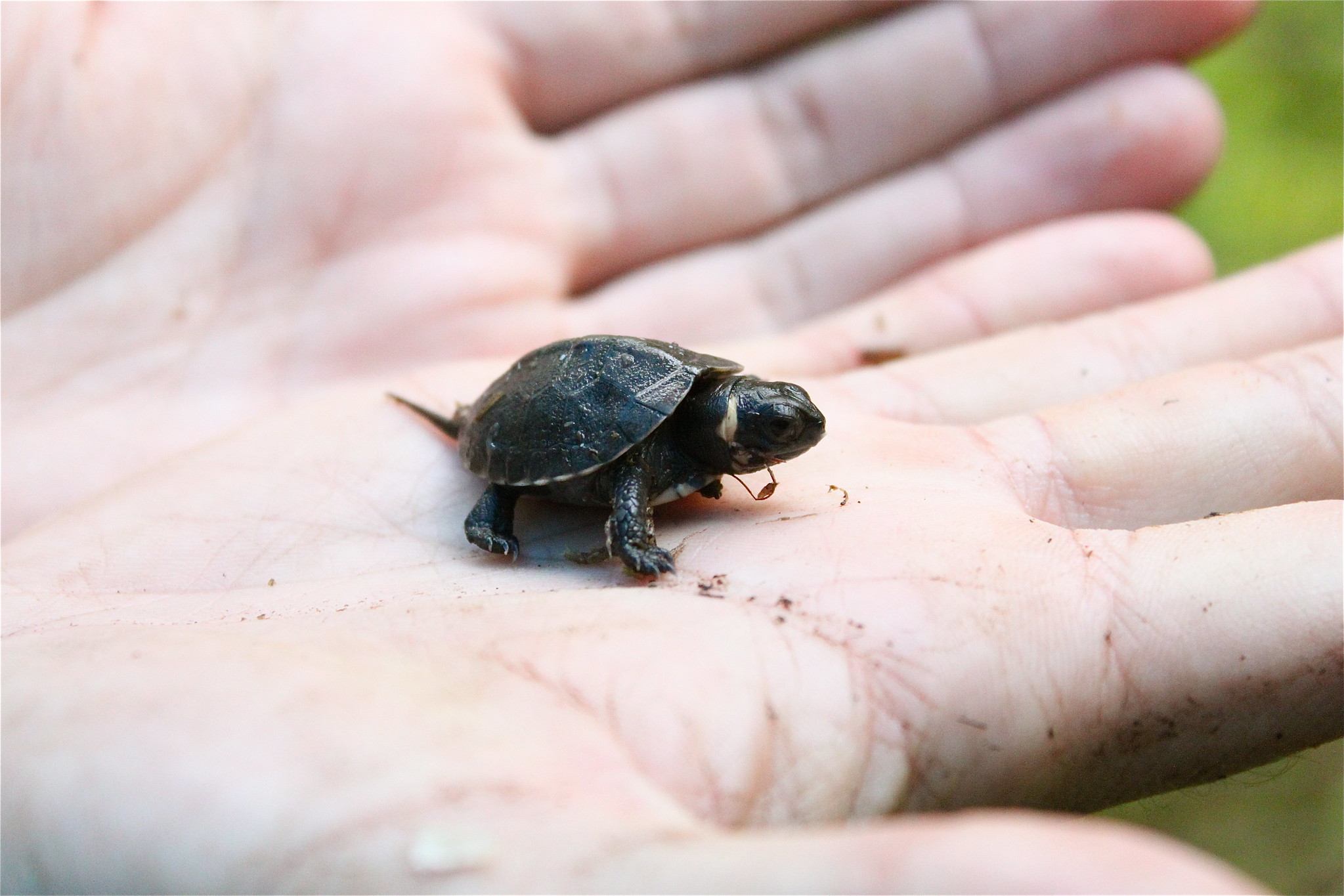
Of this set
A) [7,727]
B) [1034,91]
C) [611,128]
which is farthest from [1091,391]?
[7,727]

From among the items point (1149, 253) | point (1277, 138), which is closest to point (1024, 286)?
point (1149, 253)

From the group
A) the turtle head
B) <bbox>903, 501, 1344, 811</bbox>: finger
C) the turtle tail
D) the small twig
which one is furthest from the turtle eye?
the turtle tail

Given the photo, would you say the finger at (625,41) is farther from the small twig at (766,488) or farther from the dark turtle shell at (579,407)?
the small twig at (766,488)

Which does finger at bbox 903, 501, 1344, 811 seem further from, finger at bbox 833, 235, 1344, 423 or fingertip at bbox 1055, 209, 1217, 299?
fingertip at bbox 1055, 209, 1217, 299

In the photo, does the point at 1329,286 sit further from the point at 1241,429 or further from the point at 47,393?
the point at 47,393

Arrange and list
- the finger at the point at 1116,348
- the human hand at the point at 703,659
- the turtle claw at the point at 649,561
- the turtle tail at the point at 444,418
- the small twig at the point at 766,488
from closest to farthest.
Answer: the human hand at the point at 703,659, the turtle claw at the point at 649,561, the small twig at the point at 766,488, the turtle tail at the point at 444,418, the finger at the point at 1116,348

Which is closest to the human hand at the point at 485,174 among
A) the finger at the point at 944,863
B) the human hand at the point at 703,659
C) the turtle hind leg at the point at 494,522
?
the human hand at the point at 703,659
